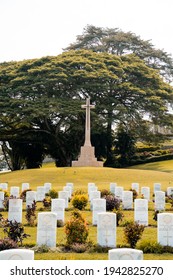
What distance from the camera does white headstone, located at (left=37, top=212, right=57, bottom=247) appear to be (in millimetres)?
9766

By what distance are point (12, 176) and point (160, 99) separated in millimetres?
18198

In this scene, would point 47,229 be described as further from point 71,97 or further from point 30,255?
point 71,97

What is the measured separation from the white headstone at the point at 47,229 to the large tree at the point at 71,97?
26637 millimetres

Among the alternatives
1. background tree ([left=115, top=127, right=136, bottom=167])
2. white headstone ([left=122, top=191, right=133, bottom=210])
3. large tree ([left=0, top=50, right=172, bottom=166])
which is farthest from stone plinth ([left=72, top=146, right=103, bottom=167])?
white headstone ([left=122, top=191, right=133, bottom=210])

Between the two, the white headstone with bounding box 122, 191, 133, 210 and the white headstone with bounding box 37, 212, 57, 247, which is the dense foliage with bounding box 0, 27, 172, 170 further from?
the white headstone with bounding box 37, 212, 57, 247

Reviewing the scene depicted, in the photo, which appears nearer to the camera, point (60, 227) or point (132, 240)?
point (132, 240)

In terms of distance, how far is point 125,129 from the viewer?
150 ft

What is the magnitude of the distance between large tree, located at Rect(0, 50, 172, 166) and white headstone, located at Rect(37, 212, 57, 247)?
26.6 meters

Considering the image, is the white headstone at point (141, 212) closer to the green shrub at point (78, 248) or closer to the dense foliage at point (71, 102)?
the green shrub at point (78, 248)

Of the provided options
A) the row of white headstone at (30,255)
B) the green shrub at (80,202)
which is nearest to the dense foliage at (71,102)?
the green shrub at (80,202)

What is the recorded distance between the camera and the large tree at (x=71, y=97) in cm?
3778

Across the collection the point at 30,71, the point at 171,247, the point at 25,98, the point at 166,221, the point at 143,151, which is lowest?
the point at 171,247

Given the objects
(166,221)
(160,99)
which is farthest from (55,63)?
(166,221)
